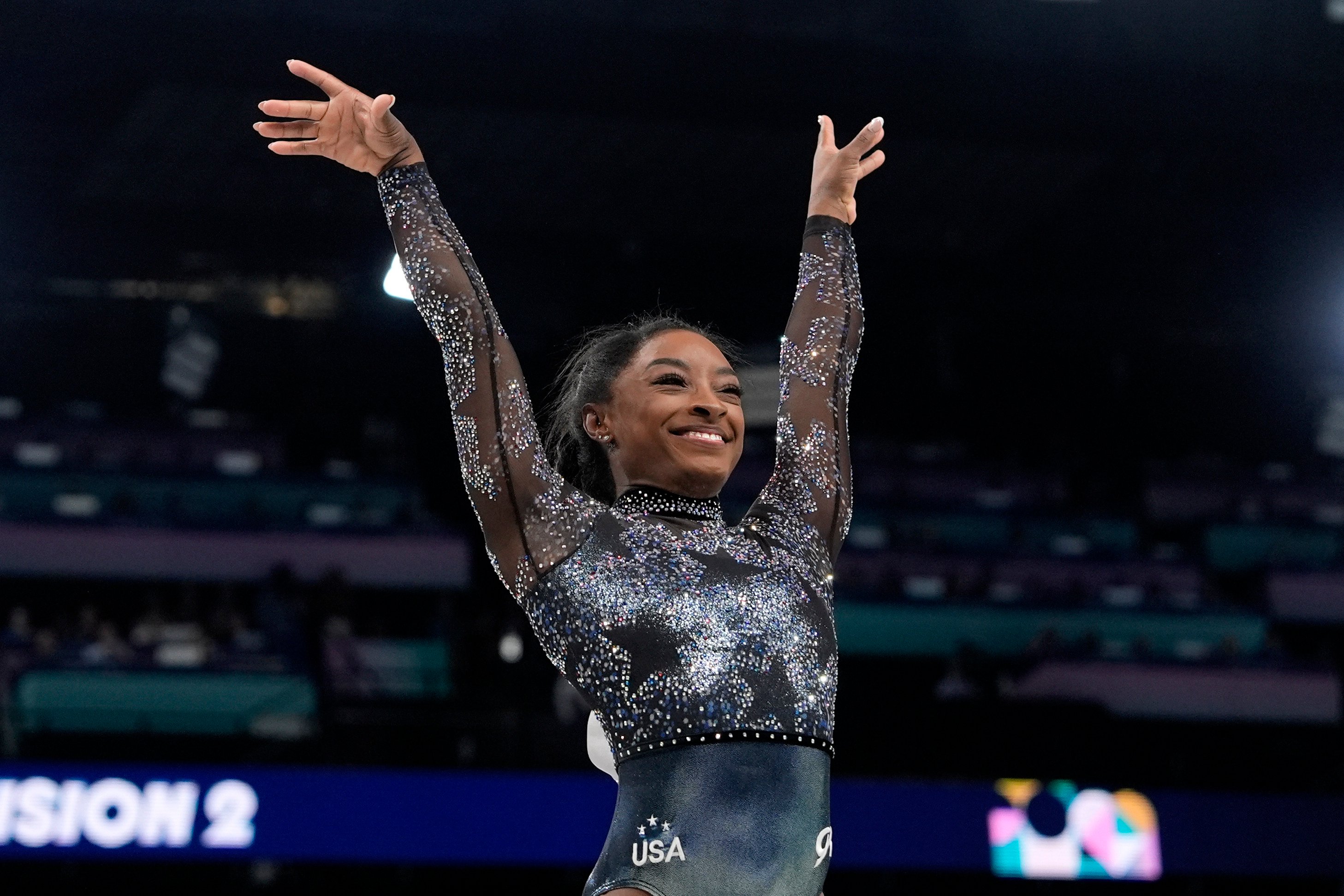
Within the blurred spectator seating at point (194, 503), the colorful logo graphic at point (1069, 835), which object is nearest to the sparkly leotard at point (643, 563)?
the colorful logo graphic at point (1069, 835)

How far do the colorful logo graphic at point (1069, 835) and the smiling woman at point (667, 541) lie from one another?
5.60 metres

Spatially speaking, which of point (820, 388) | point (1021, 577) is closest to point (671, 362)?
point (820, 388)

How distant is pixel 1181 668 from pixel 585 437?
7.59m

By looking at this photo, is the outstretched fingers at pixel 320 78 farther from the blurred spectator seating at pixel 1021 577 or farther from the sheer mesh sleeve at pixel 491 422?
the blurred spectator seating at pixel 1021 577

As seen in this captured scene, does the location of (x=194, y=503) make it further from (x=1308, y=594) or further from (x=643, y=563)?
(x=643, y=563)

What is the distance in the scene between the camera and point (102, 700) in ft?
22.5

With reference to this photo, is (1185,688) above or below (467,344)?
above

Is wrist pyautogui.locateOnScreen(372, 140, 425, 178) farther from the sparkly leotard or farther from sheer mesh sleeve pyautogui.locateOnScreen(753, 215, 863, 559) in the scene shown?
sheer mesh sleeve pyautogui.locateOnScreen(753, 215, 863, 559)

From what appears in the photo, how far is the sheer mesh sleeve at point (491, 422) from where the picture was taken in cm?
178

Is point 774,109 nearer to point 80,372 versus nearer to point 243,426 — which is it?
point 243,426

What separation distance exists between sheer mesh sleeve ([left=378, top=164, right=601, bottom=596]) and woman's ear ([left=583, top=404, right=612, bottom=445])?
138 millimetres

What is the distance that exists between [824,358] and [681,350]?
0.83 feet

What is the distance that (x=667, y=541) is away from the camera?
1.80m

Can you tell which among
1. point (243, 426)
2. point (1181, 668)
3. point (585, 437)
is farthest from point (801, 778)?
point (243, 426)
